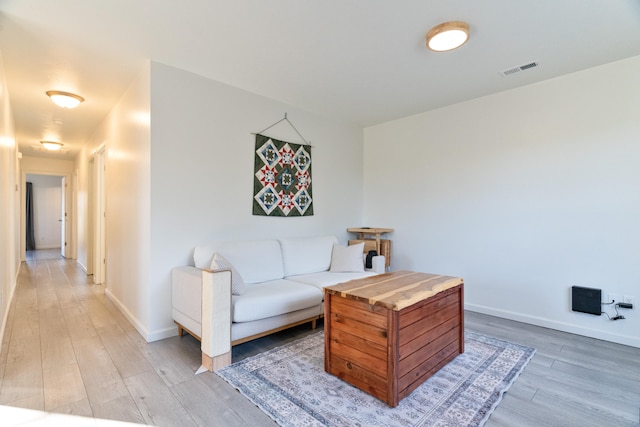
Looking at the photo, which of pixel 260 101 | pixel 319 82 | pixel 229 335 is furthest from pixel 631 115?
pixel 229 335

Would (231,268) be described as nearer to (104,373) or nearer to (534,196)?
(104,373)

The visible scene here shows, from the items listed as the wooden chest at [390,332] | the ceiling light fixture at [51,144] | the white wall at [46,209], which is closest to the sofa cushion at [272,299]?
the wooden chest at [390,332]

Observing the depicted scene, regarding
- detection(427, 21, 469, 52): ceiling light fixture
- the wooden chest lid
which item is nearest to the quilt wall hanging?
the wooden chest lid

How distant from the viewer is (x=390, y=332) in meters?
1.71

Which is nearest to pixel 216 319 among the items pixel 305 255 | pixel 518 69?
pixel 305 255

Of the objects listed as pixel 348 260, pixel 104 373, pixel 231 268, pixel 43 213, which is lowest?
pixel 104 373

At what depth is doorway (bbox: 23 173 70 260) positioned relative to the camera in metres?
8.80

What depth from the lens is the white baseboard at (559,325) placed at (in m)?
2.63

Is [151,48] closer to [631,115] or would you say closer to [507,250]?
[507,250]

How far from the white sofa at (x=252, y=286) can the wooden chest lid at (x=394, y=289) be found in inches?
26.9

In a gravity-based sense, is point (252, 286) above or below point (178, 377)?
above

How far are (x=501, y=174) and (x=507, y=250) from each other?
2.69ft

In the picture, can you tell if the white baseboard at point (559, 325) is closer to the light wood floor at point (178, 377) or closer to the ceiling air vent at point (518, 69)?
the light wood floor at point (178, 377)

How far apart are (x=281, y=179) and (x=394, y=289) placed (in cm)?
207
